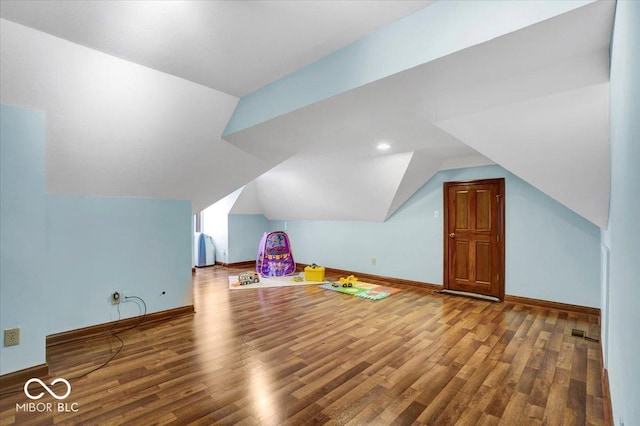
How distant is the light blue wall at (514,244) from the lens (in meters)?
3.85

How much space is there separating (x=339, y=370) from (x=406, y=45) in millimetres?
2408

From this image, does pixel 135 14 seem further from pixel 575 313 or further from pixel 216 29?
pixel 575 313

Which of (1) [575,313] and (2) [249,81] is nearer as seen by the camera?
(2) [249,81]

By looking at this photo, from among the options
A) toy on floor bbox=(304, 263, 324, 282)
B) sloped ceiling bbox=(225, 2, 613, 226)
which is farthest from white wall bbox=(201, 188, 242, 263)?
sloped ceiling bbox=(225, 2, 613, 226)

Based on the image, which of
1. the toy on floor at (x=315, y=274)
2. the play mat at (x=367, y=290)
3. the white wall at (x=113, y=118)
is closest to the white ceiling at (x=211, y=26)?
the white wall at (x=113, y=118)

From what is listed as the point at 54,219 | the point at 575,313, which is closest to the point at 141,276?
the point at 54,219

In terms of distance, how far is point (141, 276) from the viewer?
11.9 ft

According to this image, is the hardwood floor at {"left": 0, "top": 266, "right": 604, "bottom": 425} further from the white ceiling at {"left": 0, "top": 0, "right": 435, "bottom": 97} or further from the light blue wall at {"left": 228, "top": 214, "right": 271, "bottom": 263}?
the light blue wall at {"left": 228, "top": 214, "right": 271, "bottom": 263}

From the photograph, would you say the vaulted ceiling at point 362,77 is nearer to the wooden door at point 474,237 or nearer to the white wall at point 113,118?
the white wall at point 113,118

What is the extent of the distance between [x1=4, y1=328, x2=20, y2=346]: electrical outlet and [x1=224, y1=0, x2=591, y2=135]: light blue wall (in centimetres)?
260

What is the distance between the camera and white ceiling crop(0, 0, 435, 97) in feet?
5.67

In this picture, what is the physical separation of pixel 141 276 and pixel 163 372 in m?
1.54

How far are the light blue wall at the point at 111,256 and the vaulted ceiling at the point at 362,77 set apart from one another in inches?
9.2

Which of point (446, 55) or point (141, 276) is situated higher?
point (446, 55)
